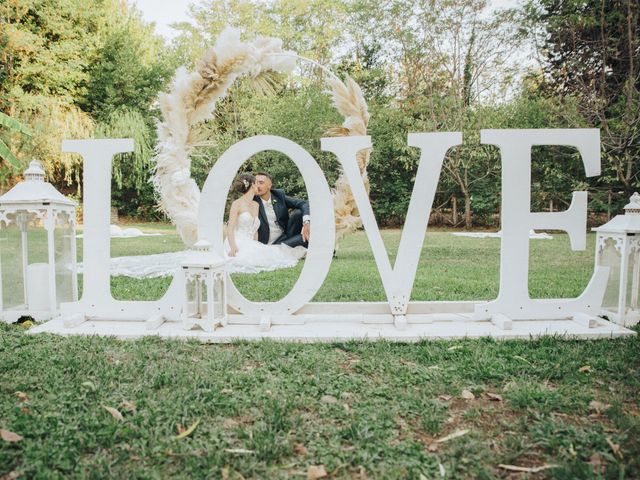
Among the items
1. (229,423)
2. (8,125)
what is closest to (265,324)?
(229,423)

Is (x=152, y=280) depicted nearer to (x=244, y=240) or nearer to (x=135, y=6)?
(x=244, y=240)

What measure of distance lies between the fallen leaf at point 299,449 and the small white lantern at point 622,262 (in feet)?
7.90

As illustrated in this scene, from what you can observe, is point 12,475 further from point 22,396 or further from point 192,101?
point 192,101

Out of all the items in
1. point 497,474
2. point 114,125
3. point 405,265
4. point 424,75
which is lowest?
point 497,474

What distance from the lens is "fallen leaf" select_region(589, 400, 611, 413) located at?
5.85ft

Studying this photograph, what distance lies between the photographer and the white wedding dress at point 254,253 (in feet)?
19.0

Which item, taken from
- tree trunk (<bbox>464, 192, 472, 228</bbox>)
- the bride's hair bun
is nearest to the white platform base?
the bride's hair bun

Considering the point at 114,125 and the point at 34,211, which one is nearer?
the point at 34,211

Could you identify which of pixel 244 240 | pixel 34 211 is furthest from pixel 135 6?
pixel 34 211

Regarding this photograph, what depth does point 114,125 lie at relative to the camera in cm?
1541

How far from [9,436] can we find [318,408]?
1.08m

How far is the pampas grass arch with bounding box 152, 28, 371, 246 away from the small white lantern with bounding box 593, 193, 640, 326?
2.88 meters

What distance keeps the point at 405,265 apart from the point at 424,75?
1468 cm

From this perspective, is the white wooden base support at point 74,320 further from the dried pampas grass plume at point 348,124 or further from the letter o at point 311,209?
the dried pampas grass plume at point 348,124
